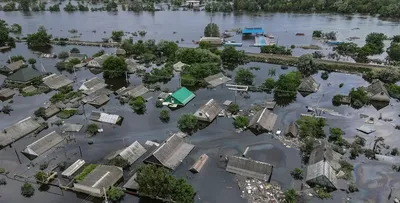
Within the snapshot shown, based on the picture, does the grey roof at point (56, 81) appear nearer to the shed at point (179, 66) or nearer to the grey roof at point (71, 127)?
the grey roof at point (71, 127)

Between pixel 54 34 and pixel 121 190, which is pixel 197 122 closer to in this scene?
pixel 121 190

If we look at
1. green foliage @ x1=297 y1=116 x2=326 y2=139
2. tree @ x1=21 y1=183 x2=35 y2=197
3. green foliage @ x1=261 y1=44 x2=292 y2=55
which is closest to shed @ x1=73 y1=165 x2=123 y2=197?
tree @ x1=21 y1=183 x2=35 y2=197

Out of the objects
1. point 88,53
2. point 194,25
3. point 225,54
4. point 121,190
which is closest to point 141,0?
point 194,25

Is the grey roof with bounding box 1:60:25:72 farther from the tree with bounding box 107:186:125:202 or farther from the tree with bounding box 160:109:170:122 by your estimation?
the tree with bounding box 107:186:125:202

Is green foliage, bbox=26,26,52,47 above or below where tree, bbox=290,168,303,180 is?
above

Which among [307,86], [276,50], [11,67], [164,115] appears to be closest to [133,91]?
[164,115]
